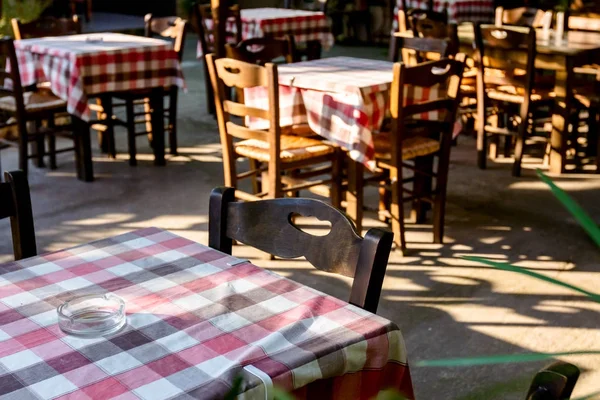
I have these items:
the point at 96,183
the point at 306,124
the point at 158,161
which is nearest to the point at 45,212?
the point at 96,183

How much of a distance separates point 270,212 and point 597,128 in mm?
4879

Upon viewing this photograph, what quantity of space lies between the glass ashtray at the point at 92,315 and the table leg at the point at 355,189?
2.79 m

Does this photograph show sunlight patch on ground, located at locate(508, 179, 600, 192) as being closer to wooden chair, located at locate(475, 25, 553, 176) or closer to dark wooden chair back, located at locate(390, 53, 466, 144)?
wooden chair, located at locate(475, 25, 553, 176)

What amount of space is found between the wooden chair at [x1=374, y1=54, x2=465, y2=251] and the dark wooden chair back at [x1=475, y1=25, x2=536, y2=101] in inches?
43.0

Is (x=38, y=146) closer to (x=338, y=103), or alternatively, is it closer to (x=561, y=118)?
(x=338, y=103)

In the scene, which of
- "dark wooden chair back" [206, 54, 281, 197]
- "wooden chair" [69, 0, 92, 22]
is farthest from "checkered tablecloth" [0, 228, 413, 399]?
"wooden chair" [69, 0, 92, 22]

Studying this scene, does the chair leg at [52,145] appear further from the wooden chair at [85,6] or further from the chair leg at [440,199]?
the wooden chair at [85,6]

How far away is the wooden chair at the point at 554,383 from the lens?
2.68 feet

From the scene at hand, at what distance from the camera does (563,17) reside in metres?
6.22

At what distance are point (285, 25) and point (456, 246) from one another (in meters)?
3.80

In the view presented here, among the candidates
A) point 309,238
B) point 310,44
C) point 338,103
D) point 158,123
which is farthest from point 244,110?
point 310,44

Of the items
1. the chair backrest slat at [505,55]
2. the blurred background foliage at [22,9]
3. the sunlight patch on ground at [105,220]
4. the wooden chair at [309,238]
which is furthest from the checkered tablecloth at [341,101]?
the blurred background foliage at [22,9]

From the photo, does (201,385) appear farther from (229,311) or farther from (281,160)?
(281,160)

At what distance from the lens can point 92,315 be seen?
142cm
